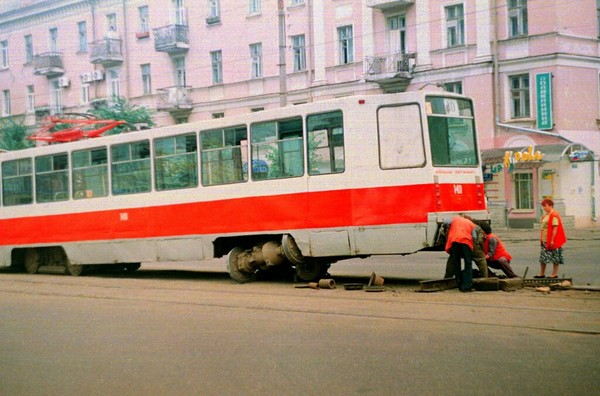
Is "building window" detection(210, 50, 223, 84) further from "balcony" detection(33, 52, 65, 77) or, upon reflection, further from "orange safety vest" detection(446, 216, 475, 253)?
"orange safety vest" detection(446, 216, 475, 253)

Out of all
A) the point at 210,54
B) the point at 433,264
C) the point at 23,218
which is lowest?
the point at 433,264

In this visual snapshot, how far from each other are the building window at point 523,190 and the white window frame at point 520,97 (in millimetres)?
2367

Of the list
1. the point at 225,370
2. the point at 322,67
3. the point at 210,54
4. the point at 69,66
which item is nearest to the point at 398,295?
the point at 225,370

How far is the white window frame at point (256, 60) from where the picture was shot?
4250cm

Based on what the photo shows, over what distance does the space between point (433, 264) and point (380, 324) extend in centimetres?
1010

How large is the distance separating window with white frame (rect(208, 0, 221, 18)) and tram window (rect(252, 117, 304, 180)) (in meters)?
29.1

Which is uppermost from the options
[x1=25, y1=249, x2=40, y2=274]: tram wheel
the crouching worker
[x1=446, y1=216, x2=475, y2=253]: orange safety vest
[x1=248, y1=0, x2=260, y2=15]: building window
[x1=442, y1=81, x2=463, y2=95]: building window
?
[x1=248, y1=0, x2=260, y2=15]: building window

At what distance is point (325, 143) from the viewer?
15188 mm

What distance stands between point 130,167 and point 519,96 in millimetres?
20291

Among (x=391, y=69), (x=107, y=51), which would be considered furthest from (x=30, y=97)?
(x=391, y=69)

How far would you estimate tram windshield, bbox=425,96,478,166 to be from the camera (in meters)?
A: 14.5

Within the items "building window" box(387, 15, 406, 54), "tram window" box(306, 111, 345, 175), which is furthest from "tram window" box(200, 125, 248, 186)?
"building window" box(387, 15, 406, 54)

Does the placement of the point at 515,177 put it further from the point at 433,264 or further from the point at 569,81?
the point at 433,264

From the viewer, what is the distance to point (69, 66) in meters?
52.2
